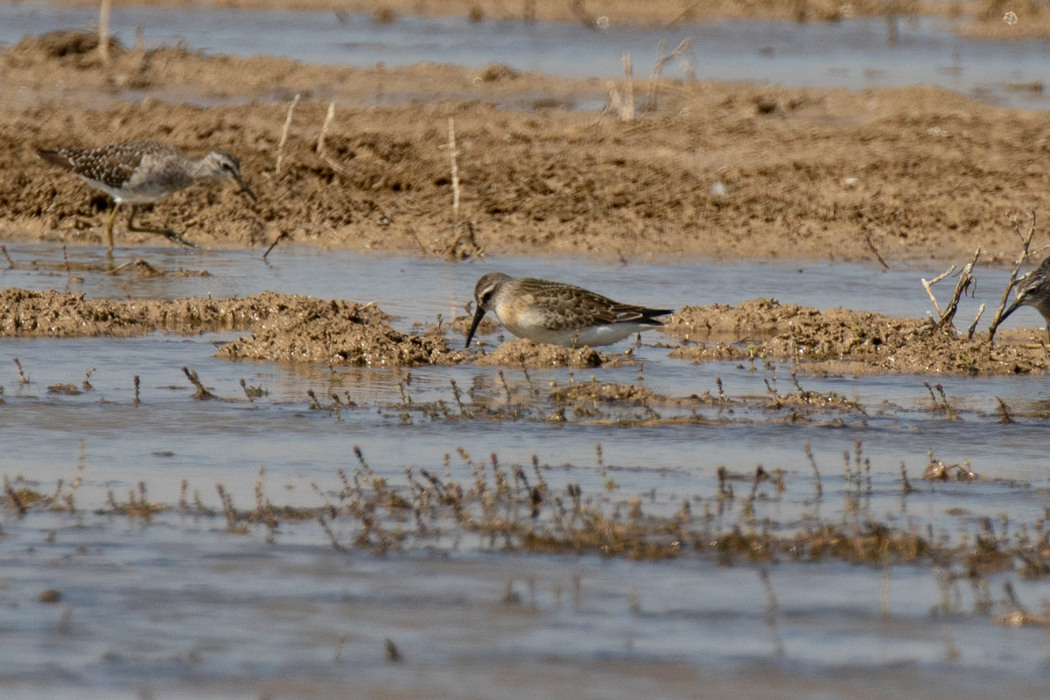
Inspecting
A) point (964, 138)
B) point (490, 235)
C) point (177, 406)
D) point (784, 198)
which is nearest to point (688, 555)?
point (177, 406)

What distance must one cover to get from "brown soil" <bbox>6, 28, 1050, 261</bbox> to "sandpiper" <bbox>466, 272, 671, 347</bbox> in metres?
3.27

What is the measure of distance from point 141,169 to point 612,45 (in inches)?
554

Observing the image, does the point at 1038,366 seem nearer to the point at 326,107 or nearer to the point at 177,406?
the point at 177,406

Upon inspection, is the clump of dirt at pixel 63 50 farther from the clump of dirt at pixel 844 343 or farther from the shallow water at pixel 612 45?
the clump of dirt at pixel 844 343

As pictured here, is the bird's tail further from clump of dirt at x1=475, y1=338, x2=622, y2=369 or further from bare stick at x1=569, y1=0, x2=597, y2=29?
bare stick at x1=569, y1=0, x2=597, y2=29

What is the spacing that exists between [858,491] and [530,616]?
193 cm

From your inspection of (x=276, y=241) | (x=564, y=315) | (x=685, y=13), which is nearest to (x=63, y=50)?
(x=276, y=241)

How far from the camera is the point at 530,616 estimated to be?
554cm

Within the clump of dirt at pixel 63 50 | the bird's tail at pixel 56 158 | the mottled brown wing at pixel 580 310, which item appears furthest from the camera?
the clump of dirt at pixel 63 50

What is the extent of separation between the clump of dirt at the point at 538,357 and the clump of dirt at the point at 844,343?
632mm

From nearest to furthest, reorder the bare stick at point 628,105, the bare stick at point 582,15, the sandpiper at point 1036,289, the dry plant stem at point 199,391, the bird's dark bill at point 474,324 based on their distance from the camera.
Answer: the dry plant stem at point 199,391
the bird's dark bill at point 474,324
the sandpiper at point 1036,289
the bare stick at point 628,105
the bare stick at point 582,15

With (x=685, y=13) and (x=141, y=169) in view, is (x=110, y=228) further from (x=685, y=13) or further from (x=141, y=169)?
(x=685, y=13)

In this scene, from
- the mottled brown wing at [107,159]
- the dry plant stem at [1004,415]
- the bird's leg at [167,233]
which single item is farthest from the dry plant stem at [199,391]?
the mottled brown wing at [107,159]

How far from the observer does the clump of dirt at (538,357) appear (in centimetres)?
1000
